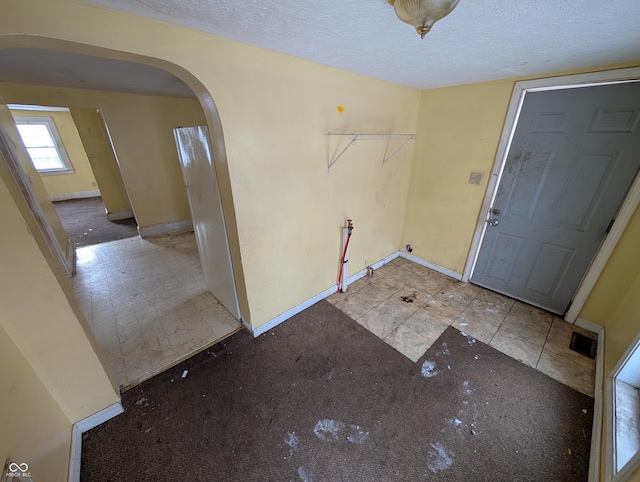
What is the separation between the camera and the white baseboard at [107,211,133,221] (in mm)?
5236

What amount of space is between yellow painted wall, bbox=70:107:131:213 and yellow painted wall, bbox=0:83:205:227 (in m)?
1.60

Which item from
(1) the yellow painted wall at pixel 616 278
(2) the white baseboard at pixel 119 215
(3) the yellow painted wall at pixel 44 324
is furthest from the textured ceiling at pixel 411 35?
(2) the white baseboard at pixel 119 215

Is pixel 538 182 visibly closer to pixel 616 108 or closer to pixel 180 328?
pixel 616 108

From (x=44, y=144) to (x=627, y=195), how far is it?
1063 centimetres

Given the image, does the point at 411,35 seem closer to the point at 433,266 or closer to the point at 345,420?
the point at 345,420

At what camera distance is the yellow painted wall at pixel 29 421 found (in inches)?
38.3

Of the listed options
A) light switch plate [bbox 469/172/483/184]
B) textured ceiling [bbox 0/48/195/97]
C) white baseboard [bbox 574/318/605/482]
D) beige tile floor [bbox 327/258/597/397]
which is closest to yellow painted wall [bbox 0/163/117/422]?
textured ceiling [bbox 0/48/195/97]

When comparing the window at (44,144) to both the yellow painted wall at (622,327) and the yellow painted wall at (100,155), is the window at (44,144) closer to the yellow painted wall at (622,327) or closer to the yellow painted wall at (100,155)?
the yellow painted wall at (100,155)

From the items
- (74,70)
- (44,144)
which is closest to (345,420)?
(74,70)

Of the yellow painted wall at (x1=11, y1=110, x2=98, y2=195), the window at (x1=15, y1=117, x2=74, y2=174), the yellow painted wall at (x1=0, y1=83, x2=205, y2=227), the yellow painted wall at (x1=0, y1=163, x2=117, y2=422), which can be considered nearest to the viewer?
the yellow painted wall at (x1=0, y1=163, x2=117, y2=422)

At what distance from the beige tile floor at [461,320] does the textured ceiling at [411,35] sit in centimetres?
217

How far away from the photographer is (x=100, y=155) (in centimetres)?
490

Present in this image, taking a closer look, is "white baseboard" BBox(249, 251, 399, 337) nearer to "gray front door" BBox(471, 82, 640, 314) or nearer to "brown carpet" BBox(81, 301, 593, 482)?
"brown carpet" BBox(81, 301, 593, 482)

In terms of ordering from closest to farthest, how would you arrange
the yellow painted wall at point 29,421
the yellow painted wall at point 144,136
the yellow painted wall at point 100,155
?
the yellow painted wall at point 29,421
the yellow painted wall at point 144,136
the yellow painted wall at point 100,155
